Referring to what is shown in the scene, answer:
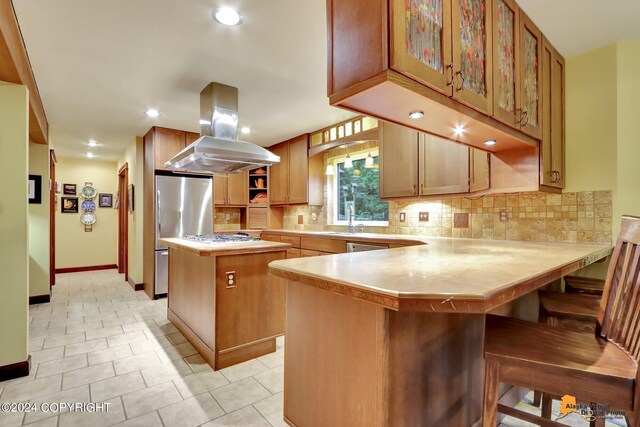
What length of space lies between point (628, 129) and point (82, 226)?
8339 mm

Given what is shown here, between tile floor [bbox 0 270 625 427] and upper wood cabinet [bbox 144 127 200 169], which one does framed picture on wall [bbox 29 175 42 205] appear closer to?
upper wood cabinet [bbox 144 127 200 169]

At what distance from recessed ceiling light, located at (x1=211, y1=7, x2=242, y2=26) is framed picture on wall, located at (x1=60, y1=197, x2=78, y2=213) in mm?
6249

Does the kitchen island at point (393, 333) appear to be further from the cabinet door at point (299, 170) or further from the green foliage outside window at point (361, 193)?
the cabinet door at point (299, 170)

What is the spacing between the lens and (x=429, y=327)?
127 centimetres

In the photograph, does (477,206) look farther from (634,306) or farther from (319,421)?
(319,421)

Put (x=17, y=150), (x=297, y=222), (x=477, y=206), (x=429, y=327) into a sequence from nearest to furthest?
(x=429, y=327)
(x=17, y=150)
(x=477, y=206)
(x=297, y=222)

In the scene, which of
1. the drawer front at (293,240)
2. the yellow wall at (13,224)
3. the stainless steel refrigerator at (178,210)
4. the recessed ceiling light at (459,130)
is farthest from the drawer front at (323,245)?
the yellow wall at (13,224)

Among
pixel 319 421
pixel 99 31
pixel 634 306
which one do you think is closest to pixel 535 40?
pixel 634 306

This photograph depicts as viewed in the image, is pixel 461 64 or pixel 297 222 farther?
pixel 297 222

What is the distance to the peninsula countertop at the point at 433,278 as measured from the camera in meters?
0.85

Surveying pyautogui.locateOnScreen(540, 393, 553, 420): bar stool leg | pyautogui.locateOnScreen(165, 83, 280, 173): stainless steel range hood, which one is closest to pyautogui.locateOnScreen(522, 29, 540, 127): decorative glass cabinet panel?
pyautogui.locateOnScreen(540, 393, 553, 420): bar stool leg

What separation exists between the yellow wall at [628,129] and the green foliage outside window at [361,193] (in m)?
2.16

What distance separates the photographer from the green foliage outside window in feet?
13.5

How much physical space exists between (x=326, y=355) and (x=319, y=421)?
31 cm
